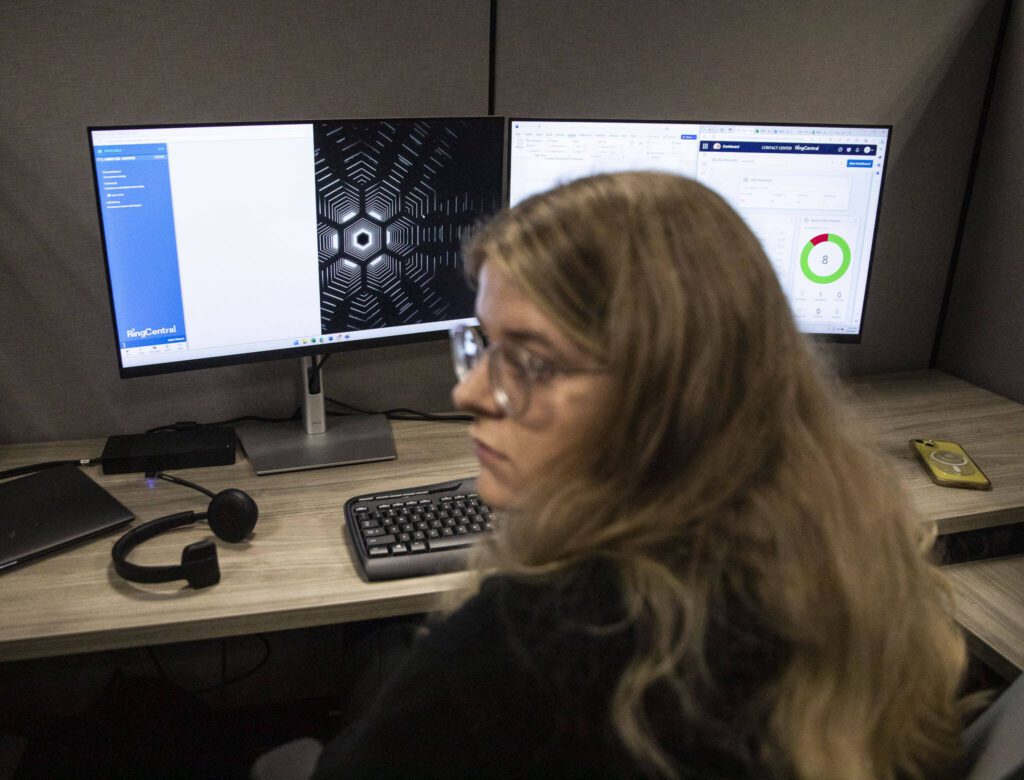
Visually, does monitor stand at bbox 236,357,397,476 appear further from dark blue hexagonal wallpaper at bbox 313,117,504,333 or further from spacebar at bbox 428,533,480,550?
spacebar at bbox 428,533,480,550

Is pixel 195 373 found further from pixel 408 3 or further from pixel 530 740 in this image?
pixel 530 740

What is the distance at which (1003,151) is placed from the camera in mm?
1673

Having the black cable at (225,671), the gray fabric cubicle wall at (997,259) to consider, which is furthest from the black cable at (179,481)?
the gray fabric cubicle wall at (997,259)

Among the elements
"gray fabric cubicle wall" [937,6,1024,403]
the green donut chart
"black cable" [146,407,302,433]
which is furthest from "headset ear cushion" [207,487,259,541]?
"gray fabric cubicle wall" [937,6,1024,403]

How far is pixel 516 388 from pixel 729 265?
174 mm

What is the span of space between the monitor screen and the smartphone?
2.43 feet

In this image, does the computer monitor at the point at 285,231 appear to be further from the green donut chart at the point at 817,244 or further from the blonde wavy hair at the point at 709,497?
the blonde wavy hair at the point at 709,497

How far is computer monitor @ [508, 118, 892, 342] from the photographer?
4.52 feet

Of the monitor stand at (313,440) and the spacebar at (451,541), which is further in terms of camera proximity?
the monitor stand at (313,440)

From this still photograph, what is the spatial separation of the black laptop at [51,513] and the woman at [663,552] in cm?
57

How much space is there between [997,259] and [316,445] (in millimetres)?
1273

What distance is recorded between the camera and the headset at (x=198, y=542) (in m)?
1.03

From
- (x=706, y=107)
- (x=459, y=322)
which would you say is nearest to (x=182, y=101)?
(x=459, y=322)

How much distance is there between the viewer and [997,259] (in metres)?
1.71
